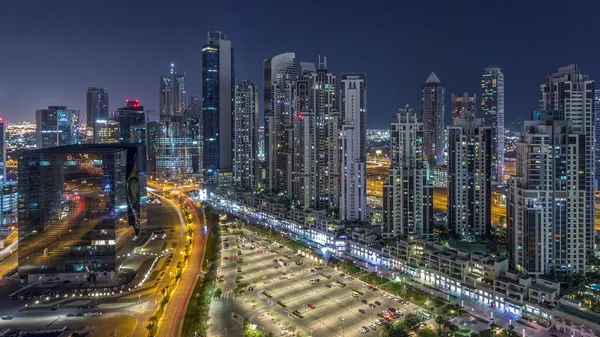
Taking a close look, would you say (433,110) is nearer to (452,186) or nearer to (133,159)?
(452,186)

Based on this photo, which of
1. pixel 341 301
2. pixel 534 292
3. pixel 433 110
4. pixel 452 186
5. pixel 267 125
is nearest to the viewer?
pixel 534 292

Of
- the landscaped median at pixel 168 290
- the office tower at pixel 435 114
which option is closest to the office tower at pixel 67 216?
the landscaped median at pixel 168 290

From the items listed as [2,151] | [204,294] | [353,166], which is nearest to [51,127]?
[2,151]

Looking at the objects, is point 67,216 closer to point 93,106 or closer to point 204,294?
point 204,294

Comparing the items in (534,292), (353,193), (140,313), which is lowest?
(140,313)

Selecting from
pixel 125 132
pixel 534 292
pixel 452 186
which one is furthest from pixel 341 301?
pixel 125 132

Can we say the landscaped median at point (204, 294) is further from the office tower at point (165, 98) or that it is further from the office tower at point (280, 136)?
the office tower at point (165, 98)
